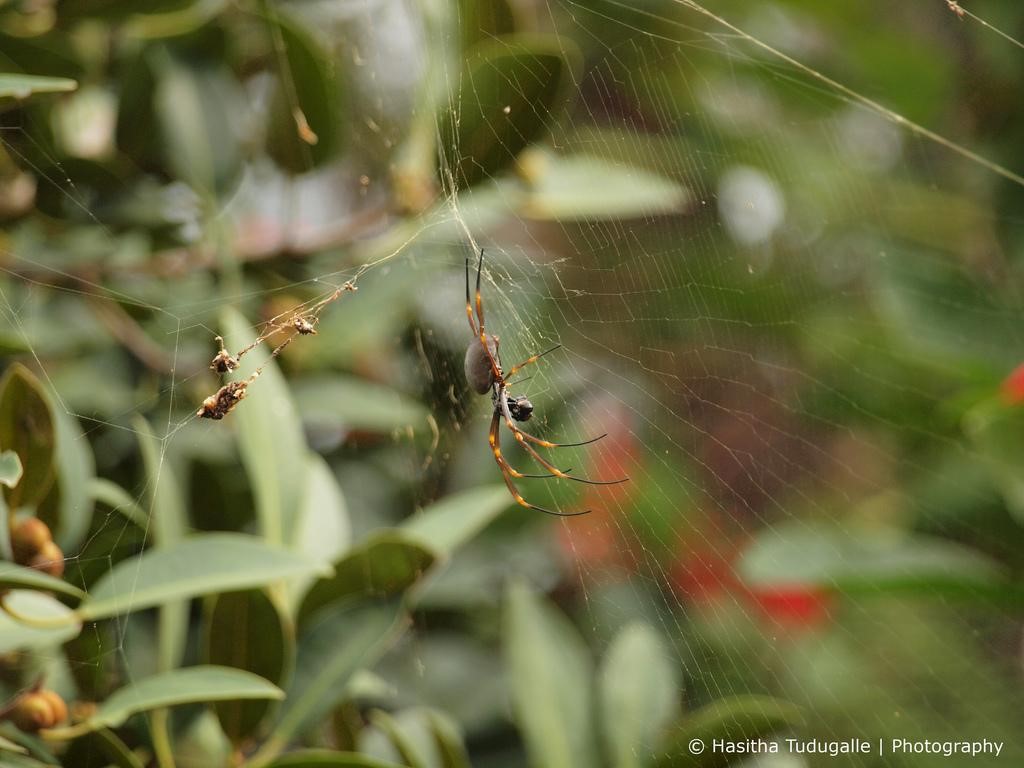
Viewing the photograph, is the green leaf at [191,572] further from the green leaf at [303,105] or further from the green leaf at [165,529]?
the green leaf at [303,105]

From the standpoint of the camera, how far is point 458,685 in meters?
1.20

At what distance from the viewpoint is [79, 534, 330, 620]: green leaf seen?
0.71 m

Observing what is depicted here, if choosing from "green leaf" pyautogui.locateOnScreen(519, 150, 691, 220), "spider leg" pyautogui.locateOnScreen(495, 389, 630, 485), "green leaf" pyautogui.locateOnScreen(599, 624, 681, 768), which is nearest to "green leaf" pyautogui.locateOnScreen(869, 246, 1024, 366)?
"green leaf" pyautogui.locateOnScreen(519, 150, 691, 220)

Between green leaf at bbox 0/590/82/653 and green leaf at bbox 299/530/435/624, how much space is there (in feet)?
0.76

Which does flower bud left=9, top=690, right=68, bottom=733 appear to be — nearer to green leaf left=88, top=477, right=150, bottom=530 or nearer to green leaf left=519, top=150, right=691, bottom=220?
green leaf left=88, top=477, right=150, bottom=530

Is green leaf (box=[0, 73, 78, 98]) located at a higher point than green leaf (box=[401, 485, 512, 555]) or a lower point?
higher

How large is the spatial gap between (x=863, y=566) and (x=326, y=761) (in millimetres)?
833

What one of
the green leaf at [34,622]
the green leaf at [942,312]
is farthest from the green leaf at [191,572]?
the green leaf at [942,312]

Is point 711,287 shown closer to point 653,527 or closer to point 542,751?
point 653,527

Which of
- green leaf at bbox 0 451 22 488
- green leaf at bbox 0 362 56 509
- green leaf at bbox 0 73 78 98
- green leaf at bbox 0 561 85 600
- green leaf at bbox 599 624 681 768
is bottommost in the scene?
green leaf at bbox 599 624 681 768

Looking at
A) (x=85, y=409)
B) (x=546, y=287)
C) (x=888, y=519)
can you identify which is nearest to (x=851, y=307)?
(x=888, y=519)

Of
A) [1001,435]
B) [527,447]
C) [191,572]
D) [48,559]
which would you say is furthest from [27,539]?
[1001,435]

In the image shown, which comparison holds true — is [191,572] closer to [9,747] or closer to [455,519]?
[9,747]

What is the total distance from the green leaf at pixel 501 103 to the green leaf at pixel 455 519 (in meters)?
0.41
